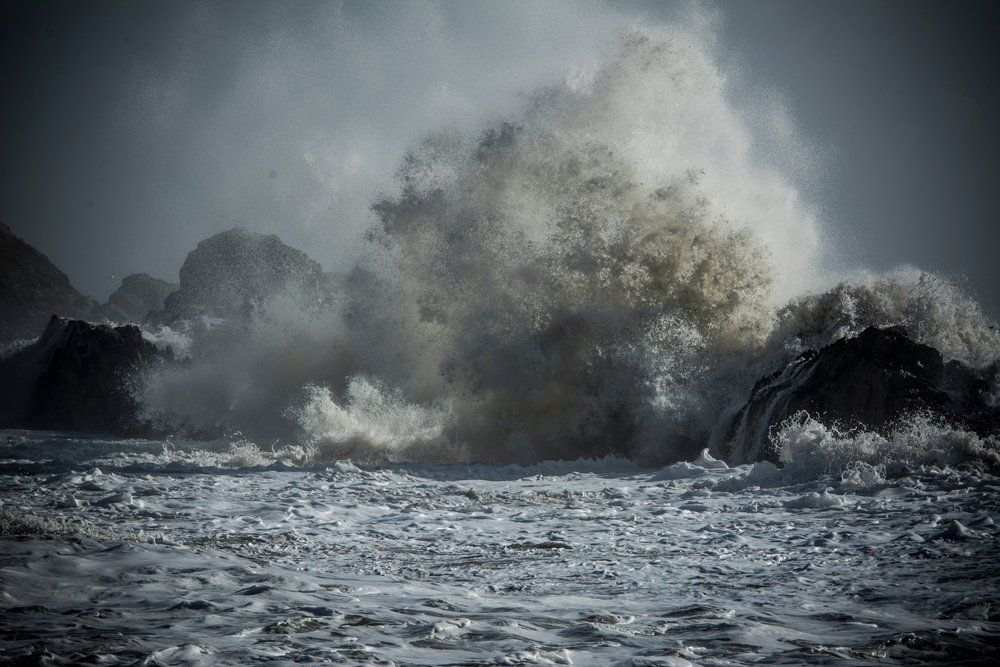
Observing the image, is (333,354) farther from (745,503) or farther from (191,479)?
(745,503)

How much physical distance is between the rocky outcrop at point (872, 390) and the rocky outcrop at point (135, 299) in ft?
197

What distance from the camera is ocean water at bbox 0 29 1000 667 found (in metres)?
2.81

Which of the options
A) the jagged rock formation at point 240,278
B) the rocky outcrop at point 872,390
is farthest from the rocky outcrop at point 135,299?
the rocky outcrop at point 872,390

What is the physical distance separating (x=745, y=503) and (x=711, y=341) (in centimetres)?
566

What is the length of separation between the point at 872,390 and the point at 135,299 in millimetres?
67664

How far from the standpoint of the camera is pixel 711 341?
11.3m

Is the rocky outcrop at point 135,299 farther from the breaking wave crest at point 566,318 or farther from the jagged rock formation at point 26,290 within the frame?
the breaking wave crest at point 566,318

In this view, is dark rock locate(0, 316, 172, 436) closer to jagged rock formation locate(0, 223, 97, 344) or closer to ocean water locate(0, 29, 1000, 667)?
ocean water locate(0, 29, 1000, 667)

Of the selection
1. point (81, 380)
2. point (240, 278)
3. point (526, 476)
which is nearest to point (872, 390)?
point (526, 476)

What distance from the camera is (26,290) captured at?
145 feet

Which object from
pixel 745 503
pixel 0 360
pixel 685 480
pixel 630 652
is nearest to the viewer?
pixel 630 652

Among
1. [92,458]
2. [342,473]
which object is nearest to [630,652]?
[342,473]

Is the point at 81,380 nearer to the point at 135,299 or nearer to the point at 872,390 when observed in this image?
the point at 872,390

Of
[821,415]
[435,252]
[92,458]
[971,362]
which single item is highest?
[435,252]
